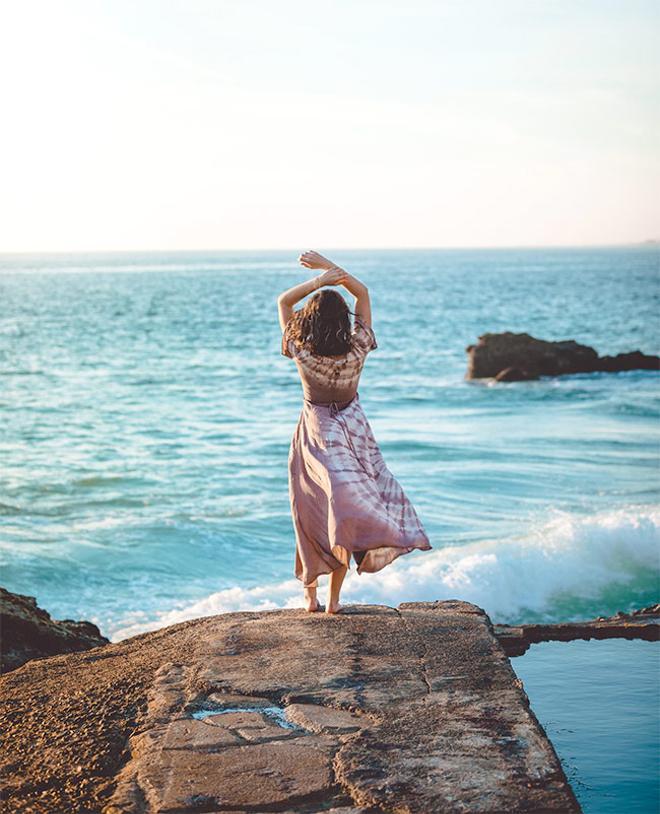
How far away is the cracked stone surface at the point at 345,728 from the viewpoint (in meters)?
3.83

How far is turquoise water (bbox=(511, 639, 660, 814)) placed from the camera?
4449 millimetres

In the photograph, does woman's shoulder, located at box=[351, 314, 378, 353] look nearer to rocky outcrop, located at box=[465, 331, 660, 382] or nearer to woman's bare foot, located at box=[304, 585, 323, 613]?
woman's bare foot, located at box=[304, 585, 323, 613]

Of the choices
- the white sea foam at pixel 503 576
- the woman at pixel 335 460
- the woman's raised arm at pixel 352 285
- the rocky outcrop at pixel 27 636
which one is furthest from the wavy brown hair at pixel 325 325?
the white sea foam at pixel 503 576

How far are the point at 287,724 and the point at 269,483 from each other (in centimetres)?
Result: 990

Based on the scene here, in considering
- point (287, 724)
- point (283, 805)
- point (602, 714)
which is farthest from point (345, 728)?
point (602, 714)

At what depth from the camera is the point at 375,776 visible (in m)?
3.96

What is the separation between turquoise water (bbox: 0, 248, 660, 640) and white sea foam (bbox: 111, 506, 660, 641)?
23 mm

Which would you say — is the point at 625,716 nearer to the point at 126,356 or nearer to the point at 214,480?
the point at 214,480

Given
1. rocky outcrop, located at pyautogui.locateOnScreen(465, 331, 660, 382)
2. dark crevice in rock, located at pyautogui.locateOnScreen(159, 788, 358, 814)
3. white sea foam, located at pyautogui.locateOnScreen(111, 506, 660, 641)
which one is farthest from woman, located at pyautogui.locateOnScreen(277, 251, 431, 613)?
rocky outcrop, located at pyautogui.locateOnScreen(465, 331, 660, 382)

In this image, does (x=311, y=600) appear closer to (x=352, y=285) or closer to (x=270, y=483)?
(x=352, y=285)

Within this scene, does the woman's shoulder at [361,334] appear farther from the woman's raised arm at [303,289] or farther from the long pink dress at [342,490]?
the woman's raised arm at [303,289]

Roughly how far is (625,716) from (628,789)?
28.4 inches

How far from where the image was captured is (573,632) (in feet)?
20.9

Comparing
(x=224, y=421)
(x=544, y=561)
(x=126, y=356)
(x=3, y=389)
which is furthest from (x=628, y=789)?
(x=126, y=356)
